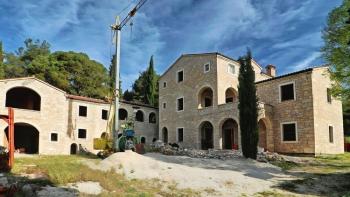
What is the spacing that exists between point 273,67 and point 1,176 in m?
27.9

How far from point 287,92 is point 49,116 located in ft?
71.4

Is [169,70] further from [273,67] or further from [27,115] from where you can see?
[27,115]

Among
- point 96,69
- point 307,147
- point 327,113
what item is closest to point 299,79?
point 327,113

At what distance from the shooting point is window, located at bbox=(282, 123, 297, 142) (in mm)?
21734

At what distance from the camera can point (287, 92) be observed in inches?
891

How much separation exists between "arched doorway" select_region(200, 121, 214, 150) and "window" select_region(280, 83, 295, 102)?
7.88 meters

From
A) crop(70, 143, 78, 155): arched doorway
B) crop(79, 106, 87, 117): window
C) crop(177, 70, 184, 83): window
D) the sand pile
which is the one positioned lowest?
crop(70, 143, 78, 155): arched doorway

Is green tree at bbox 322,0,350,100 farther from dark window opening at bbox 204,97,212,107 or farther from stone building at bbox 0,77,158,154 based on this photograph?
stone building at bbox 0,77,158,154

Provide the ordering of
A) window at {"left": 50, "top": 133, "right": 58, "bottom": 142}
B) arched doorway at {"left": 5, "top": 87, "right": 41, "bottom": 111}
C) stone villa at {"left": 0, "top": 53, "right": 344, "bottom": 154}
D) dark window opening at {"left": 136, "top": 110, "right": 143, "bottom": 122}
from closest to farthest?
stone villa at {"left": 0, "top": 53, "right": 344, "bottom": 154} < window at {"left": 50, "top": 133, "right": 58, "bottom": 142} < arched doorway at {"left": 5, "top": 87, "right": 41, "bottom": 111} < dark window opening at {"left": 136, "top": 110, "right": 143, "bottom": 122}

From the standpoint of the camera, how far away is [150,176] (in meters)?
11.8

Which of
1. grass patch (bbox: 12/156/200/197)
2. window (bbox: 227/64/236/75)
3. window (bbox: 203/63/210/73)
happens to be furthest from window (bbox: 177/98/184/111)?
grass patch (bbox: 12/156/200/197)

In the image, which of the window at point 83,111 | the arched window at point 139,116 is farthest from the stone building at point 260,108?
the window at point 83,111

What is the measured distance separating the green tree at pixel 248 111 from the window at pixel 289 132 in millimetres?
5450

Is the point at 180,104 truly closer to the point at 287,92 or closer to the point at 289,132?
the point at 287,92
